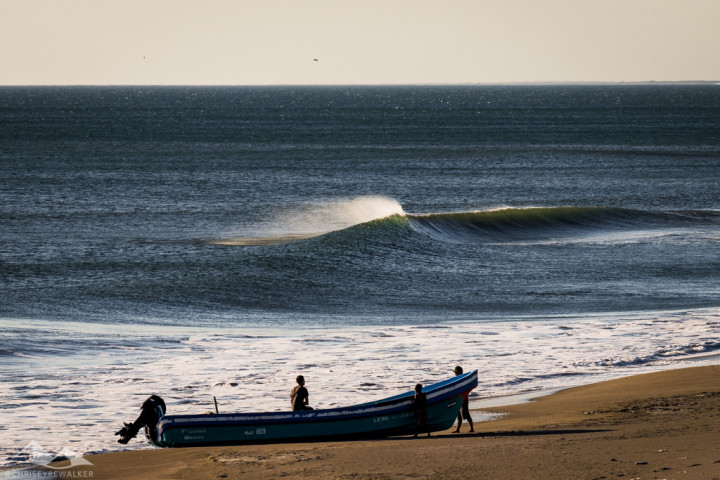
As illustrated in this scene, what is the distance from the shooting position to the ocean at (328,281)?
18641mm

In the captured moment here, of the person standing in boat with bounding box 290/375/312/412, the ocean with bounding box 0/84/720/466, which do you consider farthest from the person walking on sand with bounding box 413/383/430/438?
the ocean with bounding box 0/84/720/466

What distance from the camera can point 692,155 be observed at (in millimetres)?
89562

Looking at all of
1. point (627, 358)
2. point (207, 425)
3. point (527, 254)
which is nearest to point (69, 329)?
point (207, 425)

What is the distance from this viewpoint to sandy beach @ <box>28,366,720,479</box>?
1184 cm

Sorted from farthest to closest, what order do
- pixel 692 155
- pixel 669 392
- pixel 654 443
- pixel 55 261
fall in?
pixel 692 155
pixel 55 261
pixel 669 392
pixel 654 443

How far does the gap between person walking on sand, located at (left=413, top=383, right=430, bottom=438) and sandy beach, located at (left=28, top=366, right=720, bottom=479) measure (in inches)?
13.0

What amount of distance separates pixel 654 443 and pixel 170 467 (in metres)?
6.30

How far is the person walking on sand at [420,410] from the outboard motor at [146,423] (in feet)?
12.2

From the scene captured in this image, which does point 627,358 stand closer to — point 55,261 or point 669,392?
point 669,392

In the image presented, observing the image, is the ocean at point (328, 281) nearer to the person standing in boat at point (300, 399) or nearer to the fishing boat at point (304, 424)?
the fishing boat at point (304, 424)

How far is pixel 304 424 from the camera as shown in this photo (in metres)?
14.1

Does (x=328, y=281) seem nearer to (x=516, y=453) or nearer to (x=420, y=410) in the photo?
(x=420, y=410)

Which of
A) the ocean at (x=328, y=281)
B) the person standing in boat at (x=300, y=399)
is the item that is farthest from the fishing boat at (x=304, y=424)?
the ocean at (x=328, y=281)

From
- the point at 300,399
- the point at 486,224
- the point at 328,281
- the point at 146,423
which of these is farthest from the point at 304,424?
the point at 486,224
